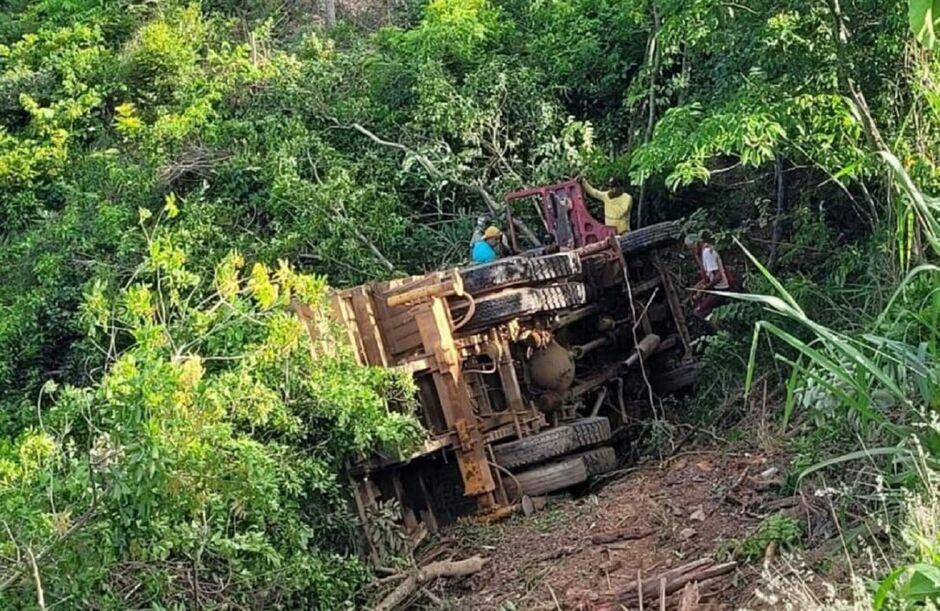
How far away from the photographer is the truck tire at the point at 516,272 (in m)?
7.47

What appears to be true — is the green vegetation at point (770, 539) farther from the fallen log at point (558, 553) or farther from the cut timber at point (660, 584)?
→ the fallen log at point (558, 553)

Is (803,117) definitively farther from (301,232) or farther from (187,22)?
(187,22)

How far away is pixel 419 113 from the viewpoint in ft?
39.5

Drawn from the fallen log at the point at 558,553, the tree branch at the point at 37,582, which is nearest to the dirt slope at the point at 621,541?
the fallen log at the point at 558,553

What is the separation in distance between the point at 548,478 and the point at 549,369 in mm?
1043

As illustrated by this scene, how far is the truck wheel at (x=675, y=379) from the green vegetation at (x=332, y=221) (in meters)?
0.59

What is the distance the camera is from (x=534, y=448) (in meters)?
7.26

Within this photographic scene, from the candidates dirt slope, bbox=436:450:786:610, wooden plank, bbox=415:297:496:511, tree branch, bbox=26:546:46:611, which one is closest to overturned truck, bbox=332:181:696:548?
wooden plank, bbox=415:297:496:511

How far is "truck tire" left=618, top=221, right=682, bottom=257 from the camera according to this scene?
9289 mm

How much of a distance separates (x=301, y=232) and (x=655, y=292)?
3.70 meters

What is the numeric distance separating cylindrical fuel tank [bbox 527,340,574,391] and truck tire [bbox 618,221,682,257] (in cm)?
155

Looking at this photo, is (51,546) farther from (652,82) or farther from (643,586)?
(652,82)

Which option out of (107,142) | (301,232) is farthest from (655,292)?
(107,142)

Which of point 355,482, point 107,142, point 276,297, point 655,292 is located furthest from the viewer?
point 107,142
